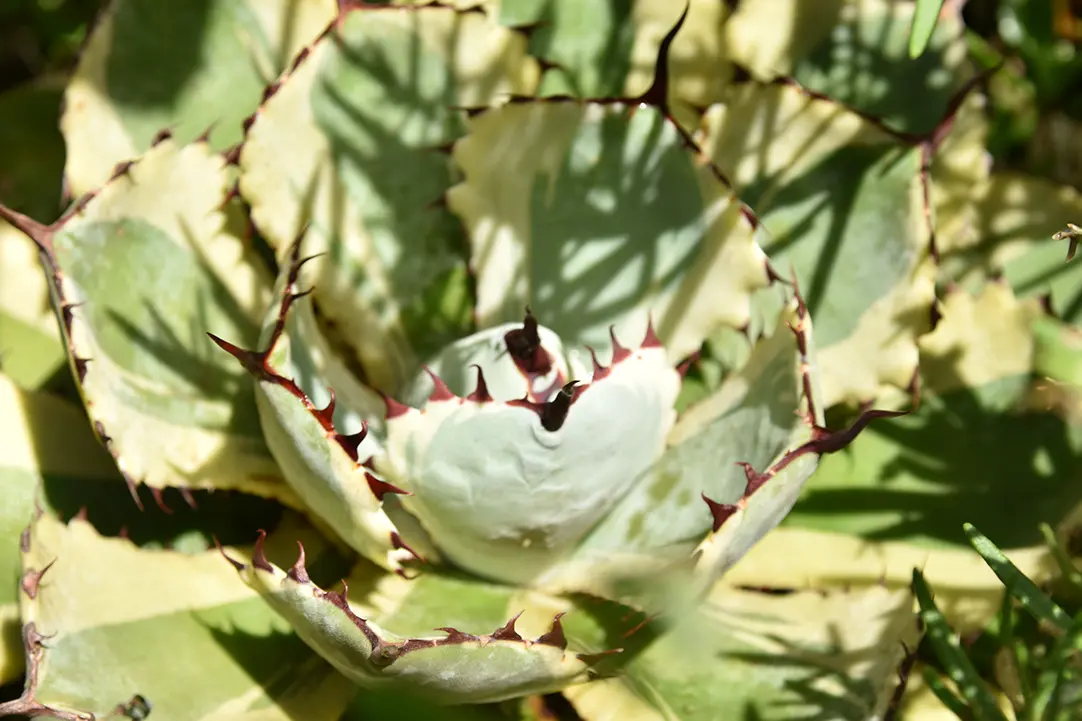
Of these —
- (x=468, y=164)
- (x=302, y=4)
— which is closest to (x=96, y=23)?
(x=302, y=4)

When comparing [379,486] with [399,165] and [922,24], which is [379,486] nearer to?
→ [399,165]

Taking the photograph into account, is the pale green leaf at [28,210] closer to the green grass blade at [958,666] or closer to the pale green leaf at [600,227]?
the pale green leaf at [600,227]

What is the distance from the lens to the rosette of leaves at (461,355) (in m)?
0.82

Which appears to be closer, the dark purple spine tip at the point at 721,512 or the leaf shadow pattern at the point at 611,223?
the dark purple spine tip at the point at 721,512

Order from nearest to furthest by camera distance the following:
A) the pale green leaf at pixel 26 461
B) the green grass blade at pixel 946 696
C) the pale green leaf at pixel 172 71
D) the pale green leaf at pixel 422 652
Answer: the pale green leaf at pixel 422 652, the green grass blade at pixel 946 696, the pale green leaf at pixel 26 461, the pale green leaf at pixel 172 71

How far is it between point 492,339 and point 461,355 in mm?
37

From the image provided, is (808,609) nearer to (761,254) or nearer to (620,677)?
(620,677)

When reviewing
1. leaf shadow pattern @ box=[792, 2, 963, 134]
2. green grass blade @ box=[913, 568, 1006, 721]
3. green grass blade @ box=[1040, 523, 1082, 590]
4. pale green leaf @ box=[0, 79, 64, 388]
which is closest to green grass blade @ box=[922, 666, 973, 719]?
green grass blade @ box=[913, 568, 1006, 721]

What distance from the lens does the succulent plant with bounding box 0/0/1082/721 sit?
0.85 metres

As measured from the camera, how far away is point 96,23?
1.03m

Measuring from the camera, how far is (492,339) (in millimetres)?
940

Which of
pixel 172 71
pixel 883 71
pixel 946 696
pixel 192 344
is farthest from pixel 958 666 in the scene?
pixel 172 71

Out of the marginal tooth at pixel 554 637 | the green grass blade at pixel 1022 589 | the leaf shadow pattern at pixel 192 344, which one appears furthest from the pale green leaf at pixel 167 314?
the green grass blade at pixel 1022 589

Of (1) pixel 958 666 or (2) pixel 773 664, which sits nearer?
(1) pixel 958 666
